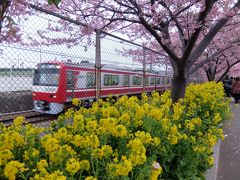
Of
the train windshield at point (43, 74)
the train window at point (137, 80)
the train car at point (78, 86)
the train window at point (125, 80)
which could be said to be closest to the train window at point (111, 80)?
the train car at point (78, 86)

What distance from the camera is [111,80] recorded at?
12938 mm

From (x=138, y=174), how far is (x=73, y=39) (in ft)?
10.6

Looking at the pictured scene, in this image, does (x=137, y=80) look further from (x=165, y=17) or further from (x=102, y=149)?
(x=102, y=149)

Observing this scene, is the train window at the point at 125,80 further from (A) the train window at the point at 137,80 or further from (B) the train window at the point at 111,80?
(B) the train window at the point at 111,80

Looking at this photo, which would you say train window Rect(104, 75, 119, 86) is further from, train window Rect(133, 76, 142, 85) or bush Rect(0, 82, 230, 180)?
bush Rect(0, 82, 230, 180)

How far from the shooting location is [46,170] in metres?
2.02

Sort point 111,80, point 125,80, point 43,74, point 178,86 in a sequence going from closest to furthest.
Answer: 1. point 43,74
2. point 178,86
3. point 111,80
4. point 125,80

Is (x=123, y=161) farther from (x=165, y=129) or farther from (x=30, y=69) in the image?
(x=30, y=69)

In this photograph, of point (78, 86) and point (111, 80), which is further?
point (111, 80)

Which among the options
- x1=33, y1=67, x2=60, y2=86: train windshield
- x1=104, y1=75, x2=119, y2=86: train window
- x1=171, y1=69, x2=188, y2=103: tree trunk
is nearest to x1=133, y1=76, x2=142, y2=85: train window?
x1=104, y1=75, x2=119, y2=86: train window

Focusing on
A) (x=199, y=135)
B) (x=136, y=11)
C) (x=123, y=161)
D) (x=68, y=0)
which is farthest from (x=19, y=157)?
(x=68, y=0)

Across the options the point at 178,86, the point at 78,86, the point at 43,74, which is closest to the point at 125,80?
the point at 78,86

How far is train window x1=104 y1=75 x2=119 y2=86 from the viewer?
41.1 feet

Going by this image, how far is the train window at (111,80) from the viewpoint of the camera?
12.5 meters
